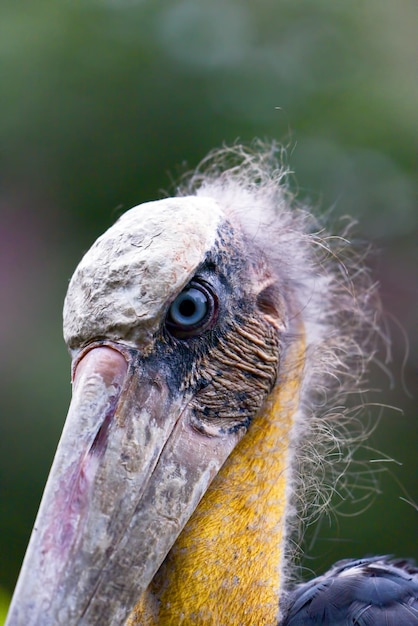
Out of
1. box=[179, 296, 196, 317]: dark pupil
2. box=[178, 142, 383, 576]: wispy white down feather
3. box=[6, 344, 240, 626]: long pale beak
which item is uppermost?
box=[178, 142, 383, 576]: wispy white down feather

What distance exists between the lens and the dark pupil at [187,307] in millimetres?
2127

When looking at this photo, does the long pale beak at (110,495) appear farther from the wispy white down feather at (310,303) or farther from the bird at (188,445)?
the wispy white down feather at (310,303)

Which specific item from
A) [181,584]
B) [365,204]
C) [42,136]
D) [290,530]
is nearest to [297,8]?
[365,204]

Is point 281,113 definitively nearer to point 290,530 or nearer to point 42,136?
point 42,136

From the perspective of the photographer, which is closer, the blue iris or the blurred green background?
the blue iris

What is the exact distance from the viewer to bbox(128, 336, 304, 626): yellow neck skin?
2168mm

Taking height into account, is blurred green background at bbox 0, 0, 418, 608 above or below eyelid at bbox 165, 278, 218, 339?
above

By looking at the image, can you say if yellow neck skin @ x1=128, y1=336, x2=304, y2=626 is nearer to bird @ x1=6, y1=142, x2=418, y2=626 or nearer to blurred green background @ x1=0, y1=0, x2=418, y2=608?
bird @ x1=6, y1=142, x2=418, y2=626

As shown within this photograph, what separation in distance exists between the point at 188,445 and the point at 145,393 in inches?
6.9

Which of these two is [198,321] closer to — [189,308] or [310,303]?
[189,308]

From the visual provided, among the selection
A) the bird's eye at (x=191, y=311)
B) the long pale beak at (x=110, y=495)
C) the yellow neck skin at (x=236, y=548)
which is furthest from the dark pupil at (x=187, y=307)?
the yellow neck skin at (x=236, y=548)

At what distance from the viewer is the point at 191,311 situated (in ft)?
7.05

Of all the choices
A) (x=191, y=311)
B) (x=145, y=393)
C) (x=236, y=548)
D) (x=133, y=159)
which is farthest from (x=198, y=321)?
(x=133, y=159)

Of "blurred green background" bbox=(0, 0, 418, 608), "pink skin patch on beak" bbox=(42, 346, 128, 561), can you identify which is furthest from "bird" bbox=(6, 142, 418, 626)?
"blurred green background" bbox=(0, 0, 418, 608)
